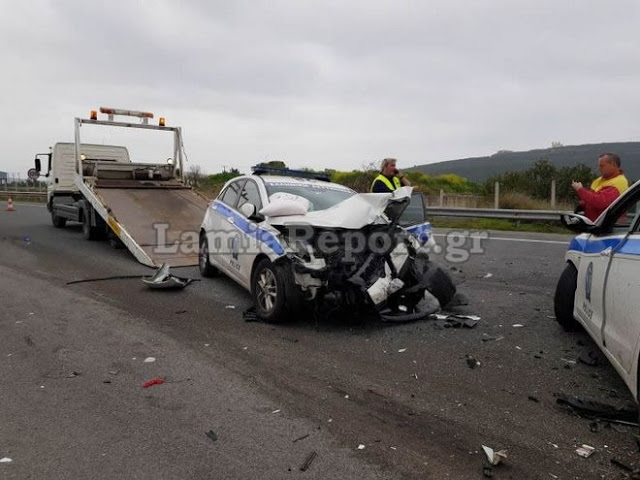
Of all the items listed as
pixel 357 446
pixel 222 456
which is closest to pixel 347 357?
pixel 357 446

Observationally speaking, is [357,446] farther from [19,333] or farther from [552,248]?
[552,248]

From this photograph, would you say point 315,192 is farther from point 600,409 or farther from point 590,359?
point 600,409

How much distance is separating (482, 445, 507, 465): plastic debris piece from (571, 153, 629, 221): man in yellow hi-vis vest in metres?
3.47

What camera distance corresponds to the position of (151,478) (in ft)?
8.75

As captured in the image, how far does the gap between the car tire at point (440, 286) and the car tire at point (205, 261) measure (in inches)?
138

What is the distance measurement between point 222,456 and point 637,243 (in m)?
2.84

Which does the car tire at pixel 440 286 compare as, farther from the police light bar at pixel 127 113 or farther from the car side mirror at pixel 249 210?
the police light bar at pixel 127 113

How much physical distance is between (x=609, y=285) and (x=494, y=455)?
1.54 meters

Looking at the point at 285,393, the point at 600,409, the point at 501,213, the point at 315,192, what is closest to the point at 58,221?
the point at 315,192

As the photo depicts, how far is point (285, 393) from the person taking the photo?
147 inches

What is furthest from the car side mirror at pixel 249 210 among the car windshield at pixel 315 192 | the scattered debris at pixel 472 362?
the scattered debris at pixel 472 362

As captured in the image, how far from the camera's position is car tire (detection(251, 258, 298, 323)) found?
5.23 m

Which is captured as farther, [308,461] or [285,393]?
[285,393]

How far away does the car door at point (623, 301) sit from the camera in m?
3.06
